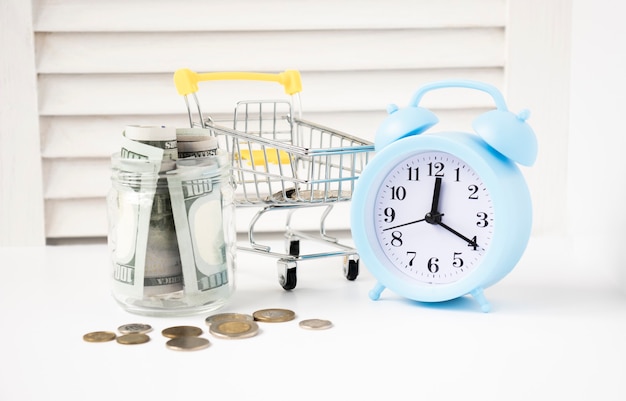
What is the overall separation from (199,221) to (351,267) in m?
0.32

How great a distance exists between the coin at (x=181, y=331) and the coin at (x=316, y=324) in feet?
0.47

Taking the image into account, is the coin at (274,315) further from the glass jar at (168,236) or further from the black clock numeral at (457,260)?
the black clock numeral at (457,260)

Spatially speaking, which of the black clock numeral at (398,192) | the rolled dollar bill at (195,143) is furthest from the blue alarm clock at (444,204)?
the rolled dollar bill at (195,143)

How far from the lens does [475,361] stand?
0.96 meters

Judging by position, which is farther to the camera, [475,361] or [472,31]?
[472,31]

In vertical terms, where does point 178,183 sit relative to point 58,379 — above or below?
above

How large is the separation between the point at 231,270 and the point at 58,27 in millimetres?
753

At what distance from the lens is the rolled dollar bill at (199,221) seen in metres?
1.11

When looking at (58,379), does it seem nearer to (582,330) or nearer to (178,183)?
(178,183)

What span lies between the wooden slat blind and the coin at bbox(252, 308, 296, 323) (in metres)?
0.64

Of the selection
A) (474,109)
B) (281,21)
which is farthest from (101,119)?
(474,109)

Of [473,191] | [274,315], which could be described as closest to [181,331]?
[274,315]

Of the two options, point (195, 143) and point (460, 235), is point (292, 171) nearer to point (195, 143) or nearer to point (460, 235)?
point (195, 143)

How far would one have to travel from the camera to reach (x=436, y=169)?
117cm
